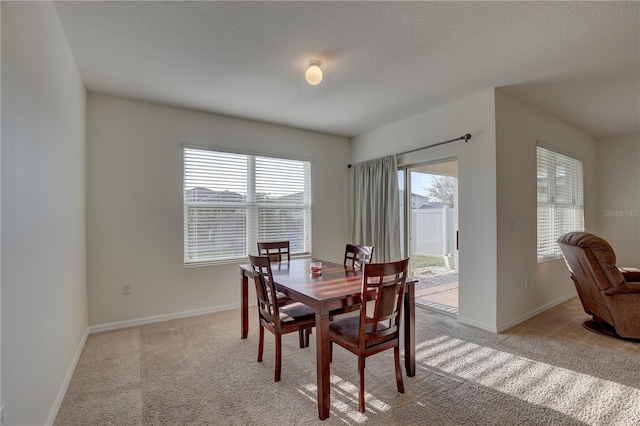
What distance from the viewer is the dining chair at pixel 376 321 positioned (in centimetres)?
194

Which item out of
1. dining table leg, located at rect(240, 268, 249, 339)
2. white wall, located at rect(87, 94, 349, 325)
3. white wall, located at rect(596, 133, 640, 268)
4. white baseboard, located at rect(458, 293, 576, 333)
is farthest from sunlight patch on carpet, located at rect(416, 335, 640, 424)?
white wall, located at rect(596, 133, 640, 268)

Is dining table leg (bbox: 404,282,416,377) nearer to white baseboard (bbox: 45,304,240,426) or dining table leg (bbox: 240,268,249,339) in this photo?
dining table leg (bbox: 240,268,249,339)

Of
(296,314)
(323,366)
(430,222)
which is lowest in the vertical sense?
(323,366)

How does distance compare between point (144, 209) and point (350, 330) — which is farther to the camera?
point (144, 209)

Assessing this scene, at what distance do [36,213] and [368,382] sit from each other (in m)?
2.37

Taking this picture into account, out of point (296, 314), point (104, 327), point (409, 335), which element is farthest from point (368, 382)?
point (104, 327)

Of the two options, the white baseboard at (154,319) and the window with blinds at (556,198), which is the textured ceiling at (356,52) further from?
the white baseboard at (154,319)

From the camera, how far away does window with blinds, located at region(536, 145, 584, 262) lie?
403 cm

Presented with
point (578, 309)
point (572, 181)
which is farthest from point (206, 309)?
point (572, 181)

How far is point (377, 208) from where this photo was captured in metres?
4.57

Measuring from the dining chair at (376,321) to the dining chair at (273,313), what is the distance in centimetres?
32

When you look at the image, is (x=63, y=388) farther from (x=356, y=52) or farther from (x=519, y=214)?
(x=519, y=214)

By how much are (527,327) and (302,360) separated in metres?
2.53

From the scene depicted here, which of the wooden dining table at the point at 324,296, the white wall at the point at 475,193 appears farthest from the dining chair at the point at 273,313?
the white wall at the point at 475,193
